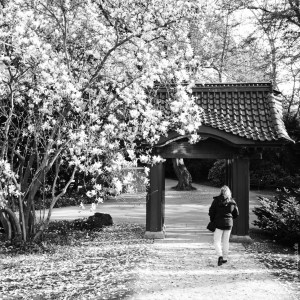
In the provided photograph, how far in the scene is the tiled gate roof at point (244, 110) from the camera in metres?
12.4

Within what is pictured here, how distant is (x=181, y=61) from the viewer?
36.1 feet

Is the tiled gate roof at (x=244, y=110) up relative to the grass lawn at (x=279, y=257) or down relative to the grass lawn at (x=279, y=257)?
up

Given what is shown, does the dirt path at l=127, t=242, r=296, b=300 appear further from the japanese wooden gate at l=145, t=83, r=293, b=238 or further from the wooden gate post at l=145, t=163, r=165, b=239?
the japanese wooden gate at l=145, t=83, r=293, b=238

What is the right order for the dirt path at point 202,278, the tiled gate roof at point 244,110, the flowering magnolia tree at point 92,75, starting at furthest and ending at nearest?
the tiled gate roof at point 244,110 < the flowering magnolia tree at point 92,75 < the dirt path at point 202,278

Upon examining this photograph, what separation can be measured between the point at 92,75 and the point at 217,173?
21209 millimetres

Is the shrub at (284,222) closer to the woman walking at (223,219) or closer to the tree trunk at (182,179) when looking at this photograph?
the woman walking at (223,219)

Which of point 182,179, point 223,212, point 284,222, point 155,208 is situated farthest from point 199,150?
point 182,179

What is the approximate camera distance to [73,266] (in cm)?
935

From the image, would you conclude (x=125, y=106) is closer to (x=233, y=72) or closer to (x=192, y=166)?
(x=233, y=72)

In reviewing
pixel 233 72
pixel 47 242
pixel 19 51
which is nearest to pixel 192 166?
pixel 233 72

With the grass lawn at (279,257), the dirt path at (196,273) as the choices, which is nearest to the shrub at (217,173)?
the dirt path at (196,273)

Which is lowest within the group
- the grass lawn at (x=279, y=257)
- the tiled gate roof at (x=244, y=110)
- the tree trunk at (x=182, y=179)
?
the grass lawn at (x=279, y=257)

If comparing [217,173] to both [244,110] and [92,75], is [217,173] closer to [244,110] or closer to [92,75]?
[244,110]

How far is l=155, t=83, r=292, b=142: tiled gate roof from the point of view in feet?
40.8
